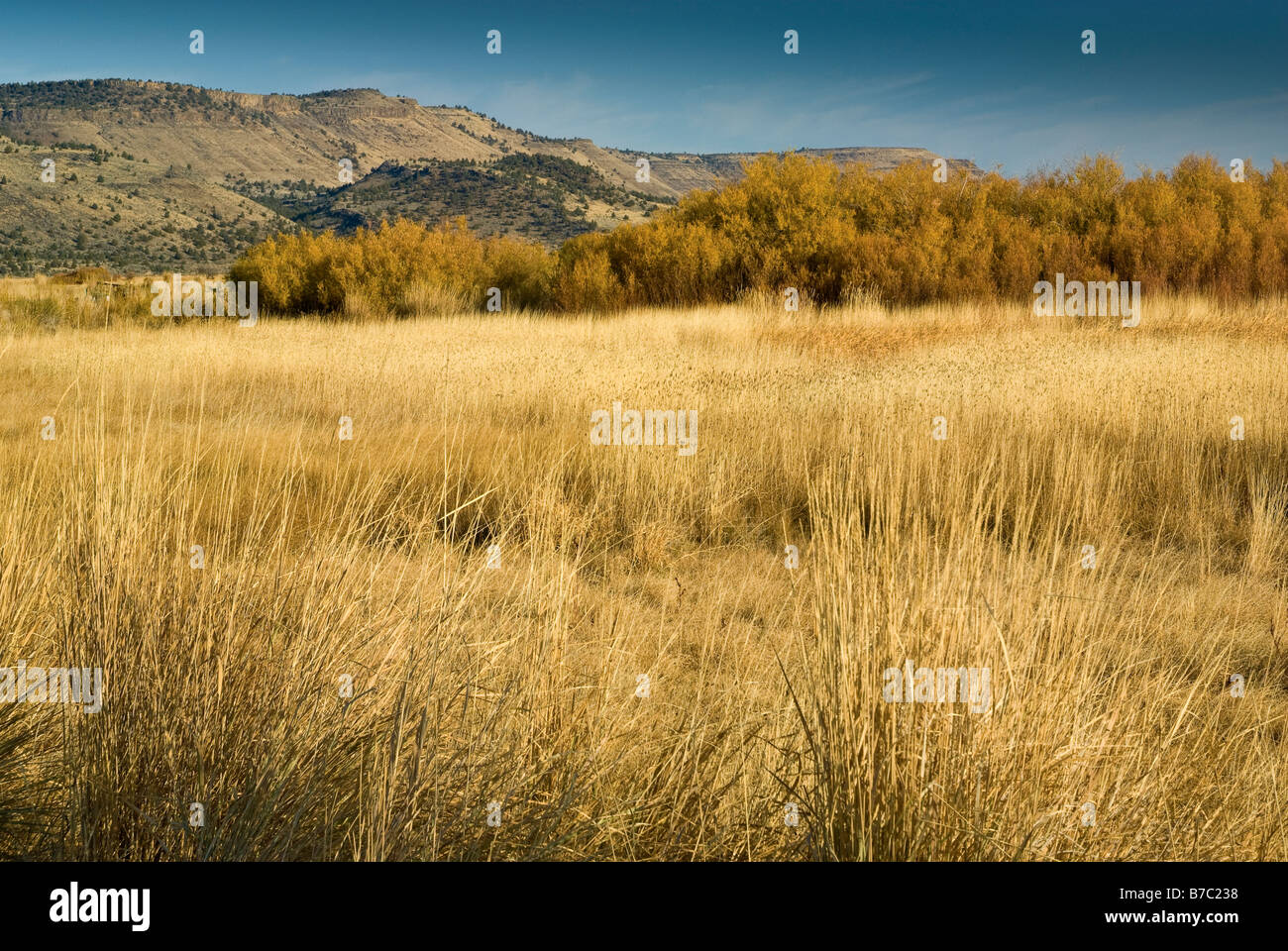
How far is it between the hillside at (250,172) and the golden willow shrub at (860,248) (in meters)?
1.95

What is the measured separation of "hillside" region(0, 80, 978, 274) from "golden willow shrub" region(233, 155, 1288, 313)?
6.40ft

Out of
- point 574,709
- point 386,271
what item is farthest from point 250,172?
point 574,709

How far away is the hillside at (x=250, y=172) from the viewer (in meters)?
58.7

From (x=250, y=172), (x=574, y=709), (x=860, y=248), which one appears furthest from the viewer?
(x=250, y=172)

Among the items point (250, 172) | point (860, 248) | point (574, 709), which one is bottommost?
point (574, 709)

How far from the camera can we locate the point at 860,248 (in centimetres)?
1841

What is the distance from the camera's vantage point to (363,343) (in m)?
12.8

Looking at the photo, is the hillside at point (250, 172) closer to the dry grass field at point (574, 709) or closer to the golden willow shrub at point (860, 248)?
the golden willow shrub at point (860, 248)

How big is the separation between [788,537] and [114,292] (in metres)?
20.5

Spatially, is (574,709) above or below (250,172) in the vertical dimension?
below

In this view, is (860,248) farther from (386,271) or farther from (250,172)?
(250,172)

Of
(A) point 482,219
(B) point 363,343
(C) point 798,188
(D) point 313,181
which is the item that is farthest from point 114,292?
(D) point 313,181

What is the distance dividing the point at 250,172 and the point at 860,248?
14355 cm

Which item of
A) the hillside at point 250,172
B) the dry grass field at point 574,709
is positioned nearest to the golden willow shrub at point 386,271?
the hillside at point 250,172
